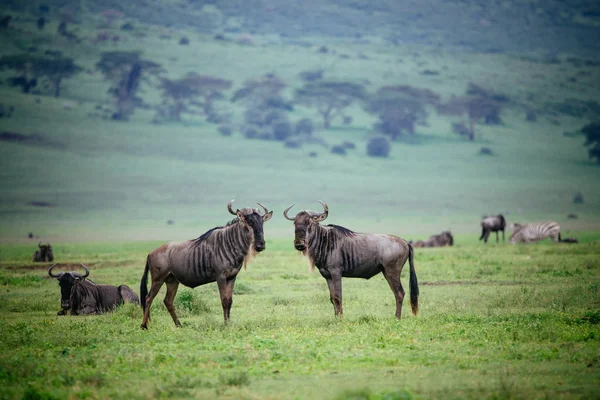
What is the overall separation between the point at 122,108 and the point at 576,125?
5059 centimetres

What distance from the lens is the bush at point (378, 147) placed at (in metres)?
80.1

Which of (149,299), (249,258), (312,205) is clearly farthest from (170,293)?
(312,205)

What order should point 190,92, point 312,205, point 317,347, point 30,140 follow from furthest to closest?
point 190,92, point 30,140, point 312,205, point 317,347

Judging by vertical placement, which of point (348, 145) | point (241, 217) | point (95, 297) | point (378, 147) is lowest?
point (95, 297)

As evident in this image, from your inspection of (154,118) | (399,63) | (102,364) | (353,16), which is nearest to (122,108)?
(154,118)

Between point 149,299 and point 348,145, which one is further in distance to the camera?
point 348,145

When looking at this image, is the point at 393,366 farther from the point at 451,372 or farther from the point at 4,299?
the point at 4,299

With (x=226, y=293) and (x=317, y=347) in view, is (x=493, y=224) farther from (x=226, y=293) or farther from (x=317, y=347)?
(x=317, y=347)

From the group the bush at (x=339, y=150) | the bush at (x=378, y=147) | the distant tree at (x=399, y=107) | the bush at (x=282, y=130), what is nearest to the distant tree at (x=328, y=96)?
the distant tree at (x=399, y=107)

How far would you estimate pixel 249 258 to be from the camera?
11.6 meters

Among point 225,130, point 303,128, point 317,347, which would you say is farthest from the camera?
point 225,130

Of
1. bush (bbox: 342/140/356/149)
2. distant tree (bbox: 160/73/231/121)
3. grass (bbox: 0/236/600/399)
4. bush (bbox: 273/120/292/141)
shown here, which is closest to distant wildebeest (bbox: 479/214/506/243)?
grass (bbox: 0/236/600/399)

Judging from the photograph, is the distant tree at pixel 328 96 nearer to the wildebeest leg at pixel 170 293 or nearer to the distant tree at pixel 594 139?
the distant tree at pixel 594 139

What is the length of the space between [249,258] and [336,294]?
1331 mm
